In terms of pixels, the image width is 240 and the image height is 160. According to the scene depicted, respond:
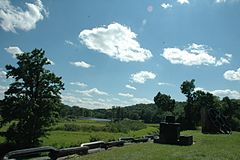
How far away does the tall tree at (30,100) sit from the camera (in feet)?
123

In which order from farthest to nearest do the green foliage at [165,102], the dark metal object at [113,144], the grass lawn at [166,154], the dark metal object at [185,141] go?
the green foliage at [165,102] < the dark metal object at [185,141] < the dark metal object at [113,144] < the grass lawn at [166,154]

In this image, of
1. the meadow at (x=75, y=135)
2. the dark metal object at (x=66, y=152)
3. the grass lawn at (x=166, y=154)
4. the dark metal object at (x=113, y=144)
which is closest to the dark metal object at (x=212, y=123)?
the meadow at (x=75, y=135)

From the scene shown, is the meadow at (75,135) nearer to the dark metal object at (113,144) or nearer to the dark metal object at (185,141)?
the dark metal object at (113,144)

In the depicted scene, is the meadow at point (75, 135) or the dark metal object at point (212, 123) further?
the dark metal object at point (212, 123)

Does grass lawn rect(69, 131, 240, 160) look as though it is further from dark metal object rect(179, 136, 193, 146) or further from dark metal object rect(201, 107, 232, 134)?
dark metal object rect(201, 107, 232, 134)

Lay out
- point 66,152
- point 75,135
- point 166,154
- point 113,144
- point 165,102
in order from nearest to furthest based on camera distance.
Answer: point 66,152 → point 166,154 → point 113,144 → point 75,135 → point 165,102

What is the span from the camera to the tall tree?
37.3 metres

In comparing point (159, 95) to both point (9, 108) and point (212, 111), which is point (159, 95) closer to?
point (212, 111)

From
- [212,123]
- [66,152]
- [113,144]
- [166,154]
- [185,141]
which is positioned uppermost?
[212,123]

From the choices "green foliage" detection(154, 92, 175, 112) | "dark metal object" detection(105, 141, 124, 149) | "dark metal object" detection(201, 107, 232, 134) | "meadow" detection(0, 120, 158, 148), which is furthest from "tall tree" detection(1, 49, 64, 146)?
"green foliage" detection(154, 92, 175, 112)

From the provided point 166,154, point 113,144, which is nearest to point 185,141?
point 113,144

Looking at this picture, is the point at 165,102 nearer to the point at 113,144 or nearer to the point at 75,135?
the point at 75,135

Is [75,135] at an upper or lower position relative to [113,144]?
upper

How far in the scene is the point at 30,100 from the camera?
125 feet
